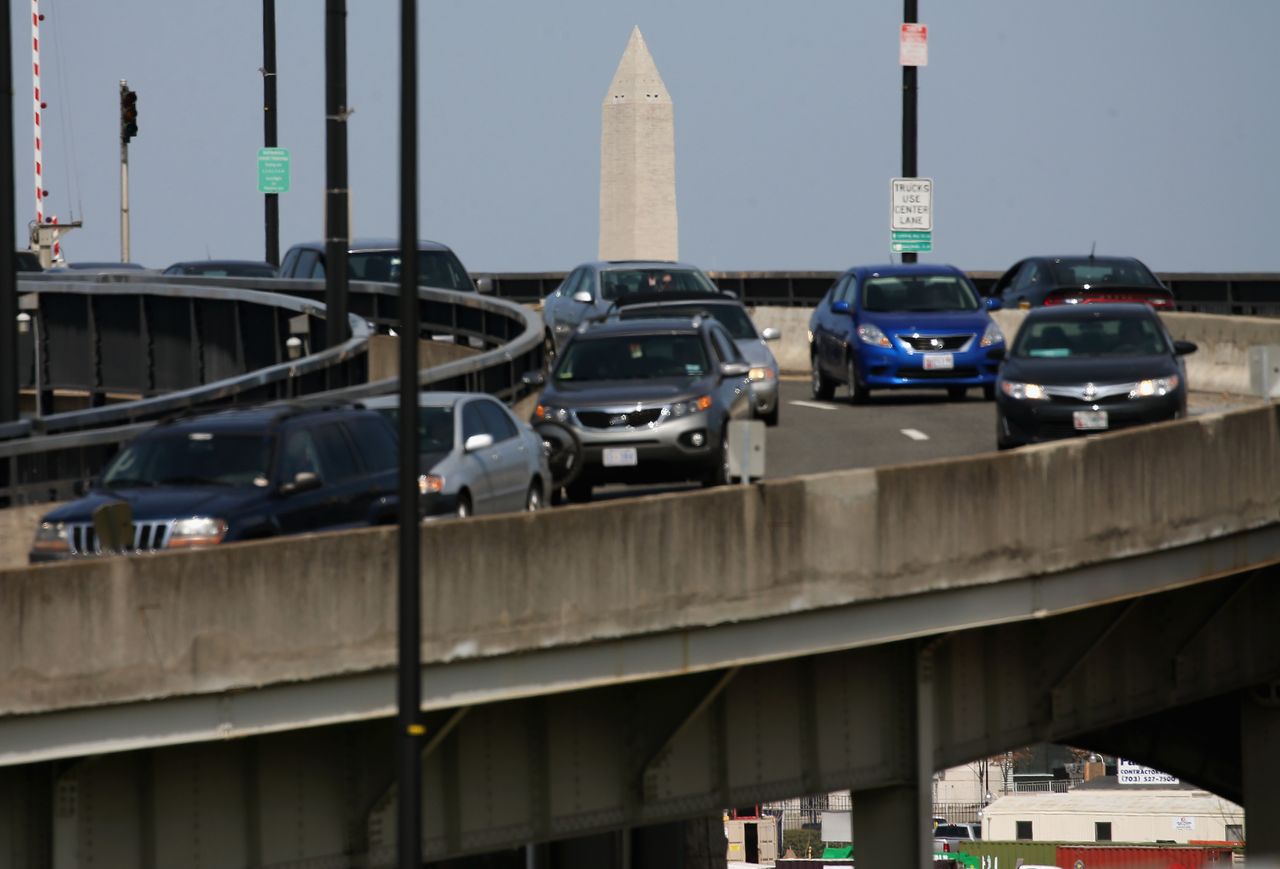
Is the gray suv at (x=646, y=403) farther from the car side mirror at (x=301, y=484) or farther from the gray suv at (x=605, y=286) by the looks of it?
the gray suv at (x=605, y=286)

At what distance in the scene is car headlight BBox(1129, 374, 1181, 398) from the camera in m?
22.5

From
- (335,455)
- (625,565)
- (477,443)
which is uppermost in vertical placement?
(335,455)

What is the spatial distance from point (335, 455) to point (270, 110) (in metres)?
28.5

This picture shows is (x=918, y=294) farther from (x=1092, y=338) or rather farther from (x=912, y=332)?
(x=1092, y=338)

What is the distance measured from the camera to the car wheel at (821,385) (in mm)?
32156

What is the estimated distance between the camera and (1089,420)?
2228cm

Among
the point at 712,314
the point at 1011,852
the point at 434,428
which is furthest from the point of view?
the point at 1011,852

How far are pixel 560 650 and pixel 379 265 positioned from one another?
833 inches

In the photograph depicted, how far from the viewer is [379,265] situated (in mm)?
35938

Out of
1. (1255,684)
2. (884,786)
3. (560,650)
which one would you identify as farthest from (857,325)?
(560,650)

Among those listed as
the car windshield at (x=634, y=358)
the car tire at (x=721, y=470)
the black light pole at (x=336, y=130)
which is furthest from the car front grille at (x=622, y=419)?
the black light pole at (x=336, y=130)

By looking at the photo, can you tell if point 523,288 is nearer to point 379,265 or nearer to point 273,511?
point 379,265

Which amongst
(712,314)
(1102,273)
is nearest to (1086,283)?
(1102,273)

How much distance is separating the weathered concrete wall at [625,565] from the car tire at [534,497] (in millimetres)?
3383
